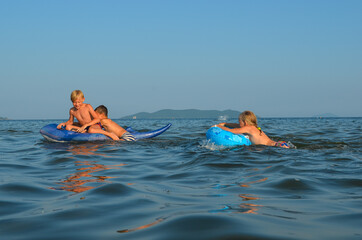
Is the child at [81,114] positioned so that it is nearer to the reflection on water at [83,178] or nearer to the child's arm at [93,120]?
the child's arm at [93,120]

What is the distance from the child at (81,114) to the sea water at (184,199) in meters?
3.85

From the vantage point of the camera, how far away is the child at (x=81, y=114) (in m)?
10.6

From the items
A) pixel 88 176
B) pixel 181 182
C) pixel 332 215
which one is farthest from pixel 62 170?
pixel 332 215

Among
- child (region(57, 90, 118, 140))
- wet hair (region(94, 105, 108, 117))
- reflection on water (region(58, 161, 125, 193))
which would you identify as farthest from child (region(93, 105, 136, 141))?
reflection on water (region(58, 161, 125, 193))

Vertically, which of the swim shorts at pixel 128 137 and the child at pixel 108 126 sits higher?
the child at pixel 108 126

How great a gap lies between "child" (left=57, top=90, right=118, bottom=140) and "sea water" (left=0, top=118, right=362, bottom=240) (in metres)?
3.85

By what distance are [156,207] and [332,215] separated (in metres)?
1.60

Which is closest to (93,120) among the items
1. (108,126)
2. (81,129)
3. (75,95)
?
(81,129)

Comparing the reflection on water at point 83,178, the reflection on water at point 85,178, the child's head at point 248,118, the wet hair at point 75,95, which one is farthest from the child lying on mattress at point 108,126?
the reflection on water at point 83,178

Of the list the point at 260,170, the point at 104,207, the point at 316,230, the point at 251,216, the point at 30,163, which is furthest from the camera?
the point at 30,163

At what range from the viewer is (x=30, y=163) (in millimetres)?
6961

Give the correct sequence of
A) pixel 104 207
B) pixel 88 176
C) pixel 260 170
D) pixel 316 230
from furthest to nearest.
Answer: pixel 260 170 < pixel 88 176 < pixel 104 207 < pixel 316 230

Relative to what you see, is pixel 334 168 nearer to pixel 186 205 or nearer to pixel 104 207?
pixel 186 205

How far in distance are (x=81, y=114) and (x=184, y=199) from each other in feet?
26.8
